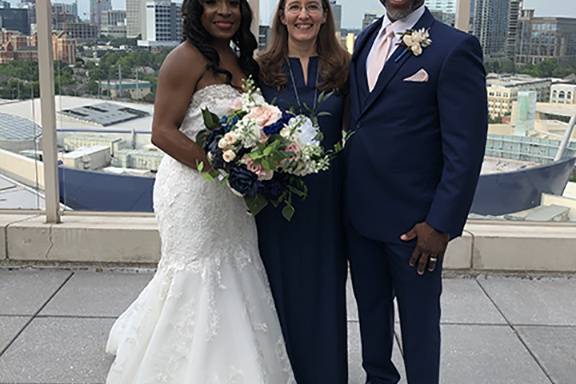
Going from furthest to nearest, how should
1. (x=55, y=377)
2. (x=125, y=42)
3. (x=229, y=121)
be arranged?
(x=125, y=42), (x=55, y=377), (x=229, y=121)

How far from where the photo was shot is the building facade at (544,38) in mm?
4648

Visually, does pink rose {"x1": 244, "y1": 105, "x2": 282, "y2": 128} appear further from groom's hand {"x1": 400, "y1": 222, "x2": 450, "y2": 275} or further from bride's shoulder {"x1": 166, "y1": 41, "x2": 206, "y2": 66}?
groom's hand {"x1": 400, "y1": 222, "x2": 450, "y2": 275}

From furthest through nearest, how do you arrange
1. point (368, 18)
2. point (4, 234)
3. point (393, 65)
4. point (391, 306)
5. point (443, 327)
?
point (4, 234)
point (368, 18)
point (443, 327)
point (391, 306)
point (393, 65)

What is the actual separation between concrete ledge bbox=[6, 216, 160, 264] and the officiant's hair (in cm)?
224

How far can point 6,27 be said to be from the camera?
4703 millimetres

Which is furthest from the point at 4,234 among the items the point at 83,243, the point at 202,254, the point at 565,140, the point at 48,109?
the point at 565,140

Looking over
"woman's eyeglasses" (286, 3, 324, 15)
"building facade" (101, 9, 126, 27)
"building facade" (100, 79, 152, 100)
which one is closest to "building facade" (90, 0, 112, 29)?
"building facade" (101, 9, 126, 27)

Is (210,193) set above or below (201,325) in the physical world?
above

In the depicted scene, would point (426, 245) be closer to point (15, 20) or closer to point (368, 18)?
point (368, 18)

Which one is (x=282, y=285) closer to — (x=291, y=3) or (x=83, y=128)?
(x=291, y=3)

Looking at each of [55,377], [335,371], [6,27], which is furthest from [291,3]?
[6,27]

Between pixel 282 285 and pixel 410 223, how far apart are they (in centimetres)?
65

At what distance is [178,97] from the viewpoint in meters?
2.61

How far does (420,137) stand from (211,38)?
36.3 inches
